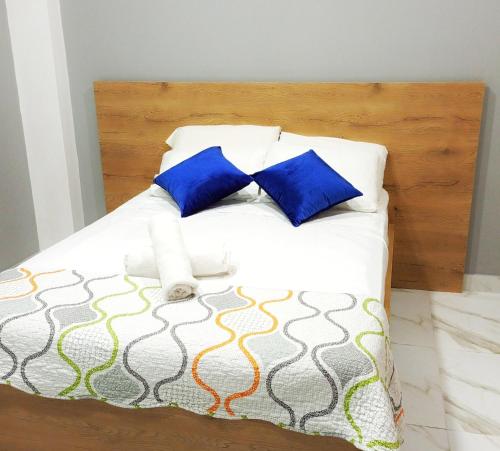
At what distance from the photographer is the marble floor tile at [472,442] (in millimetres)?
1798

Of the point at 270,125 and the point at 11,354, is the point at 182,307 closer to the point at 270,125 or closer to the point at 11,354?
the point at 11,354

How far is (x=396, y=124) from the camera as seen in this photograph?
110 inches

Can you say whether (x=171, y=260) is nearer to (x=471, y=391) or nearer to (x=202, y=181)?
(x=202, y=181)

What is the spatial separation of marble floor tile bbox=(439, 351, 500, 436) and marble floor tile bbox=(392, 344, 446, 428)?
3cm

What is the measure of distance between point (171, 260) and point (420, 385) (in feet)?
3.72

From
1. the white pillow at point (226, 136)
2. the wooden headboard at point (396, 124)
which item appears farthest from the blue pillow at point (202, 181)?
the wooden headboard at point (396, 124)

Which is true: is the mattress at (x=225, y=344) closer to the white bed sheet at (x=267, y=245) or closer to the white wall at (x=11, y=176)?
the white bed sheet at (x=267, y=245)

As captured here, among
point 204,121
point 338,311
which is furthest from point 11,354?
point 204,121

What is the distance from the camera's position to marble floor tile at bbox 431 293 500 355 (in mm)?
2418

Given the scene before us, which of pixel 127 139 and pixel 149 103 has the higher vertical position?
pixel 149 103

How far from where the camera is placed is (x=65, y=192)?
3.45 meters

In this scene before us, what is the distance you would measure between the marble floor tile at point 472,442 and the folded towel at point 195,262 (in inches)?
37.5

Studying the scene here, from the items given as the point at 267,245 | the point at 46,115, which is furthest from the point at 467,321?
the point at 46,115

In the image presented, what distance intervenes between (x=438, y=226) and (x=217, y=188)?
1.21 m
